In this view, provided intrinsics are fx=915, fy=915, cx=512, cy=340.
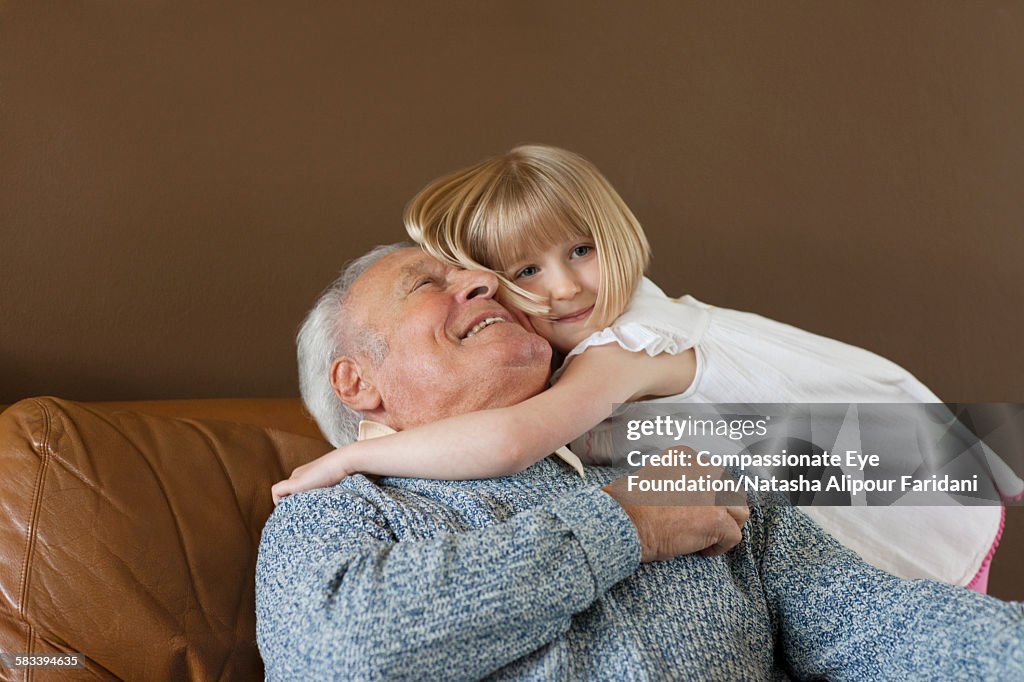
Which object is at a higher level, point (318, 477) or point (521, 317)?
point (521, 317)

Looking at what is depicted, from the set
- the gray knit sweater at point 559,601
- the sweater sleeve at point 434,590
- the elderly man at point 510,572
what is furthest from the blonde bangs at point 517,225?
the sweater sleeve at point 434,590

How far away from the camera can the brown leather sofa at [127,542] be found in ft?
4.23

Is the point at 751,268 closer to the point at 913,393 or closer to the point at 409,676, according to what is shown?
the point at 913,393

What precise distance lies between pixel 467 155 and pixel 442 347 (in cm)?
100

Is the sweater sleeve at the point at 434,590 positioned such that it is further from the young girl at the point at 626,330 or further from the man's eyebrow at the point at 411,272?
the man's eyebrow at the point at 411,272

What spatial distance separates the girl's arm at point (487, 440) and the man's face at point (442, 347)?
0.07 meters

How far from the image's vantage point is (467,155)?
91.6 inches

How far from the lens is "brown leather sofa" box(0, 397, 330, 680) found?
4.23ft

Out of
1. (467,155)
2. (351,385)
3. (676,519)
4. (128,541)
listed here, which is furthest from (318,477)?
(467,155)

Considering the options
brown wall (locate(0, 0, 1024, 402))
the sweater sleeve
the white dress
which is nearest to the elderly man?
the sweater sleeve

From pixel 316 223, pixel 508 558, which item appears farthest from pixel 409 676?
pixel 316 223

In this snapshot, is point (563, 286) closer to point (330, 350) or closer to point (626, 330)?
point (626, 330)

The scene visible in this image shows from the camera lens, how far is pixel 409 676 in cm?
107

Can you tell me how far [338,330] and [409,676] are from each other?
664mm
